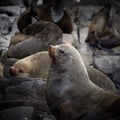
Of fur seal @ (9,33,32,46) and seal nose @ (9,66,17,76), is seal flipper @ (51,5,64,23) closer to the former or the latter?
fur seal @ (9,33,32,46)

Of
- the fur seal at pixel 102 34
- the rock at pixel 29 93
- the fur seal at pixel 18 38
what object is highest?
the rock at pixel 29 93

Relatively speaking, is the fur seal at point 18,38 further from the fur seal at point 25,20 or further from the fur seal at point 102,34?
the fur seal at point 102,34

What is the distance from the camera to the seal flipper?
28.6 feet

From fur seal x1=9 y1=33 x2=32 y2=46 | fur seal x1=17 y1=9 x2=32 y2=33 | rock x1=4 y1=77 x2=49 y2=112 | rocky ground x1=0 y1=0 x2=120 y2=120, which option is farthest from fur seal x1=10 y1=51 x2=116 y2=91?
fur seal x1=17 y1=9 x2=32 y2=33

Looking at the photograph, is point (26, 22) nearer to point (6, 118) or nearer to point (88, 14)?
point (88, 14)

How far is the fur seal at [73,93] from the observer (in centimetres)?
424

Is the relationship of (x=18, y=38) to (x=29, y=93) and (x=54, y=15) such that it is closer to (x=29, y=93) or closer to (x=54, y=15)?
(x=54, y=15)

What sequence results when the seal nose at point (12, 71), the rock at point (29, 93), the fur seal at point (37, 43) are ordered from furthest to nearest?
the fur seal at point (37, 43) < the seal nose at point (12, 71) < the rock at point (29, 93)

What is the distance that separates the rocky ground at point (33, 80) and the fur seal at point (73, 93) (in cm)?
45

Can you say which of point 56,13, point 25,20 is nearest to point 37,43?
point 25,20

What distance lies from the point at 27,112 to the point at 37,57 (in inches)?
76.9

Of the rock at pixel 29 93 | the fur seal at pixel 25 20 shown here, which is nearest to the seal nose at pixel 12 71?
the rock at pixel 29 93

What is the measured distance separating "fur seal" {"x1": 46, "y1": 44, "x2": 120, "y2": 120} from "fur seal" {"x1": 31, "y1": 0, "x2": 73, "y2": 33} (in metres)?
4.05

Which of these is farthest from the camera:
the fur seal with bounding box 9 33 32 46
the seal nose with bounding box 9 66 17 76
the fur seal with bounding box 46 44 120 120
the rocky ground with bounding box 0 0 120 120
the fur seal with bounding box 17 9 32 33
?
the fur seal with bounding box 17 9 32 33
